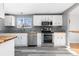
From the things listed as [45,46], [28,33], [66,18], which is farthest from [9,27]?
[66,18]

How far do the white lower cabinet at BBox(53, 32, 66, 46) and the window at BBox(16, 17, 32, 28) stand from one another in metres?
1.92

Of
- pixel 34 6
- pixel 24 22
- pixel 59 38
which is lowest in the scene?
pixel 59 38

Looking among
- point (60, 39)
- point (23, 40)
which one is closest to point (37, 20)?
point (23, 40)

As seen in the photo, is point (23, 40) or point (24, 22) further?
point (24, 22)

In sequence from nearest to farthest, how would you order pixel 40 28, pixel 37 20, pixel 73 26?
1. pixel 73 26
2. pixel 37 20
3. pixel 40 28

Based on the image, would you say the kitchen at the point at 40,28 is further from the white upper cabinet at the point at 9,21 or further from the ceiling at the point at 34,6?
the ceiling at the point at 34,6

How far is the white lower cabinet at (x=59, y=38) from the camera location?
364 inches

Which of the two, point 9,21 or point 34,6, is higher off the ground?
point 34,6

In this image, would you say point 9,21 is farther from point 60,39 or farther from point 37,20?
point 60,39

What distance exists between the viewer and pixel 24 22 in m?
10.3

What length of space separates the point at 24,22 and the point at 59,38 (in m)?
2.53

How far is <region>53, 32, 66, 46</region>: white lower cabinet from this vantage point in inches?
364

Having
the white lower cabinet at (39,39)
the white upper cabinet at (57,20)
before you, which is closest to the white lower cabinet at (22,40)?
the white lower cabinet at (39,39)

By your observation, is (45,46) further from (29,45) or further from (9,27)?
(9,27)
